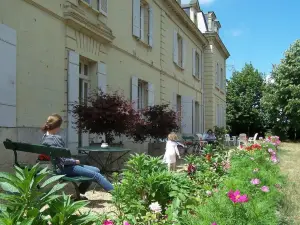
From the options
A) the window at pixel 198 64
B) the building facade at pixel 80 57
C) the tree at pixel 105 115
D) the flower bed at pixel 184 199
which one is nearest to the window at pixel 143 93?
the building facade at pixel 80 57

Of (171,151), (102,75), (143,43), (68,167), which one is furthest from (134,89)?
(68,167)

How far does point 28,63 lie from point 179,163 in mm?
5595

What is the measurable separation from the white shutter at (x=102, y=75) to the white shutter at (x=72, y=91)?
1111 mm

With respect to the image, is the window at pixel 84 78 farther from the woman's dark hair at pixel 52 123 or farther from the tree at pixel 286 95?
the tree at pixel 286 95

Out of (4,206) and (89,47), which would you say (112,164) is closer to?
(89,47)

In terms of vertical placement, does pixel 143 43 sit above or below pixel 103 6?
below

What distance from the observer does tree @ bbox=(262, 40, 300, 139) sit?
26.6 m

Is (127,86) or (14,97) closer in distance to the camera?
(14,97)

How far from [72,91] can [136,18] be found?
464cm

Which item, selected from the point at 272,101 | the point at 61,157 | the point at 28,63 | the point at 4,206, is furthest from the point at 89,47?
the point at 272,101

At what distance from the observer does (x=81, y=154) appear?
27.9ft

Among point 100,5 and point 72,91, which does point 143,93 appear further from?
point 72,91

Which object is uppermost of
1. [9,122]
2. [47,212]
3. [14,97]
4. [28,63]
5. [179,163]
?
[28,63]

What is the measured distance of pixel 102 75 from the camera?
32.6ft
